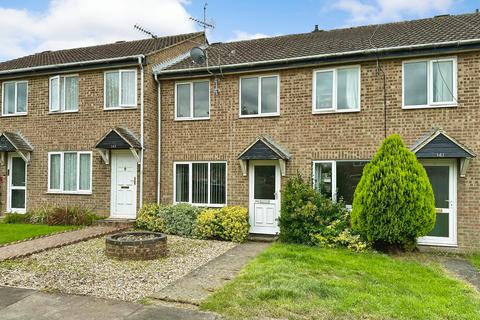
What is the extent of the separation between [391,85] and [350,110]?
1.31 metres

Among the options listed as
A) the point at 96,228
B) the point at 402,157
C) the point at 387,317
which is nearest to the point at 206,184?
the point at 96,228

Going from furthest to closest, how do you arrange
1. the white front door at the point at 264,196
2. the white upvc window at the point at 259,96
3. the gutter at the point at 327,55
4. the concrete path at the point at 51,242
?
the white upvc window at the point at 259,96
the white front door at the point at 264,196
the gutter at the point at 327,55
the concrete path at the point at 51,242

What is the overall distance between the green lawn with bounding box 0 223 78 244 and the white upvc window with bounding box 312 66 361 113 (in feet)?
29.6

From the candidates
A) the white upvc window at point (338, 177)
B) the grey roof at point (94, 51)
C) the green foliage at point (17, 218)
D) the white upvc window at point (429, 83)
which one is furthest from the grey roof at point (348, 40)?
the green foliage at point (17, 218)

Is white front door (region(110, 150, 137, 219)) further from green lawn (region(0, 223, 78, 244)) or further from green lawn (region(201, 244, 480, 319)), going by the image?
green lawn (region(201, 244, 480, 319))

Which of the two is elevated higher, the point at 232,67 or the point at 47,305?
the point at 232,67

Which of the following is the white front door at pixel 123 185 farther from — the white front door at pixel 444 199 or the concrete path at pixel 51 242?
the white front door at pixel 444 199

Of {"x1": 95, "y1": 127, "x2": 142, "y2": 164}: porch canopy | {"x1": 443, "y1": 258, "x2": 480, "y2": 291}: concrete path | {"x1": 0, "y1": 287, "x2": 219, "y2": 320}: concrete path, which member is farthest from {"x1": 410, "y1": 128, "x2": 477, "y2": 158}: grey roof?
{"x1": 95, "y1": 127, "x2": 142, "y2": 164}: porch canopy

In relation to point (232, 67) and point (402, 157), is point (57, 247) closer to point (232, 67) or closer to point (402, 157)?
point (232, 67)

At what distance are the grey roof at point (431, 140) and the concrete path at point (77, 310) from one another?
7.62 metres

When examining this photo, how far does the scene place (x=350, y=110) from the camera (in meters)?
11.7

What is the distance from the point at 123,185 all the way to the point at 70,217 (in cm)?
211

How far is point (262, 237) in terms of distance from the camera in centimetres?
1227

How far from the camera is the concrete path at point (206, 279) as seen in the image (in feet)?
21.4
